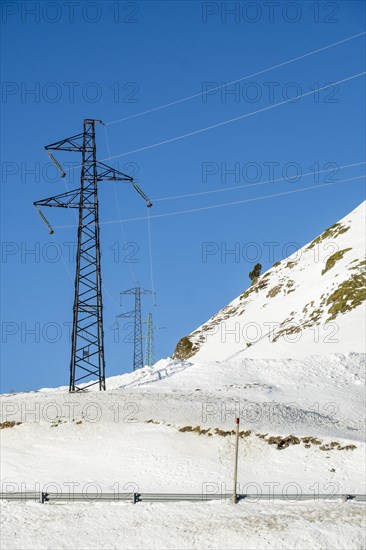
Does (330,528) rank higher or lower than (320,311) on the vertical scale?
lower

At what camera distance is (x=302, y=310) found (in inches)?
3177

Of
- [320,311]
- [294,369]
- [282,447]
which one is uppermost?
[320,311]

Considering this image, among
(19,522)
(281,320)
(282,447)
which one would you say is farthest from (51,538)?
(281,320)

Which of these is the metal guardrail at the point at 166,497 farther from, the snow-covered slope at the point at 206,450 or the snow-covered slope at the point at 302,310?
the snow-covered slope at the point at 302,310

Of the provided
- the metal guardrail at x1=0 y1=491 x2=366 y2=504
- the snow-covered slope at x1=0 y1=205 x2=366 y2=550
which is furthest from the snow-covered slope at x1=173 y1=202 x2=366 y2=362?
the metal guardrail at x1=0 y1=491 x2=366 y2=504

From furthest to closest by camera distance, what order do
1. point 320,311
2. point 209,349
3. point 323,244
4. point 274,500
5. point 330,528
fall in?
point 323,244
point 209,349
point 320,311
point 274,500
point 330,528

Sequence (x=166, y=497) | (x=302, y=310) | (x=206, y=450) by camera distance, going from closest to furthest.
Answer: (x=166, y=497)
(x=206, y=450)
(x=302, y=310)

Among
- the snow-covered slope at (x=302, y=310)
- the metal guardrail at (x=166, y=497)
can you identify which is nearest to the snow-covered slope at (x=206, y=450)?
the metal guardrail at (x=166, y=497)

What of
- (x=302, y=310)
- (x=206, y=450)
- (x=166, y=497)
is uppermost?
(x=302, y=310)

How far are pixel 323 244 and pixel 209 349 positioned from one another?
32.1 meters

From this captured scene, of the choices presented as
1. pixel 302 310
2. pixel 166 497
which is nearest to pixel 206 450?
pixel 166 497

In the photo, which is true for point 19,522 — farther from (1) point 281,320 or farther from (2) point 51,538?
(1) point 281,320

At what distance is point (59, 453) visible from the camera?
128ft

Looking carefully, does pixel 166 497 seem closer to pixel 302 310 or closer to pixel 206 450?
pixel 206 450
